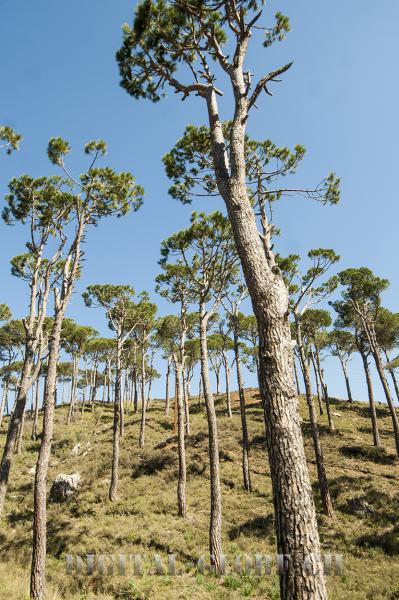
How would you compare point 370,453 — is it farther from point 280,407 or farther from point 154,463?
point 280,407

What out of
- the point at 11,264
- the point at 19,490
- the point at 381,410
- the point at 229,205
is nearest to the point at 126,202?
the point at 11,264

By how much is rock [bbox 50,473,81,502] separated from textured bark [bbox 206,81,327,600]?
19.6 metres

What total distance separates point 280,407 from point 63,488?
2005cm

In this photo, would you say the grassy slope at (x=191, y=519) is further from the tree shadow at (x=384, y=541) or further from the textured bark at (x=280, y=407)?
the textured bark at (x=280, y=407)

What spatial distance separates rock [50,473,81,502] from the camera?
19594mm

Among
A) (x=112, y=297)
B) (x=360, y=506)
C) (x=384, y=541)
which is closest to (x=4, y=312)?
(x=112, y=297)

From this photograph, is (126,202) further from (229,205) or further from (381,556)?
(381,556)

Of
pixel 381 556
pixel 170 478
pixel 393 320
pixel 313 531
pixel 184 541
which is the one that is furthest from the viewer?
pixel 393 320

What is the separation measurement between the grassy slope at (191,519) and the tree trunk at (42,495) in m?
0.43

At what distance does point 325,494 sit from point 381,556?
13.3ft

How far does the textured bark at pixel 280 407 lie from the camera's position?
3717 mm

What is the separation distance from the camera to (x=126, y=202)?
1502 cm

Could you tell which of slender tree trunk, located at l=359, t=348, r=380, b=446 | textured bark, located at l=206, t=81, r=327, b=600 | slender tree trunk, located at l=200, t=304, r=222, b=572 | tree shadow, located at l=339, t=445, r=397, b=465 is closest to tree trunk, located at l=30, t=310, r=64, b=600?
slender tree trunk, located at l=200, t=304, r=222, b=572

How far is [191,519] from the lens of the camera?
15.4 m
